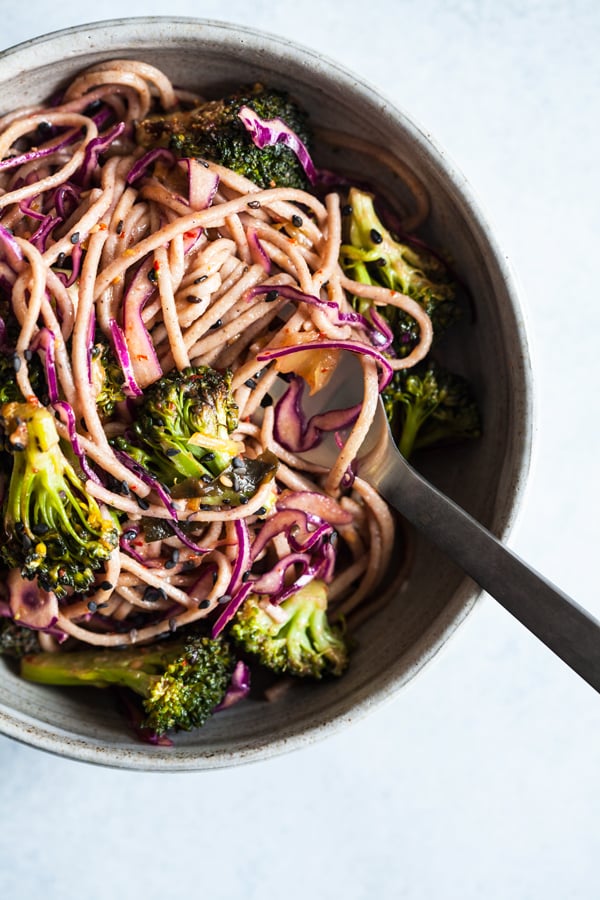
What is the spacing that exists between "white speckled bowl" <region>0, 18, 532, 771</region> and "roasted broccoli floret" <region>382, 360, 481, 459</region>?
10cm

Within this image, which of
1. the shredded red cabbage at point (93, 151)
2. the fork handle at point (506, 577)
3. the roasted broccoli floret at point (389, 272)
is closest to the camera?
the fork handle at point (506, 577)

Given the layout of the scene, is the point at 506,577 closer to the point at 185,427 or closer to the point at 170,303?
the point at 185,427

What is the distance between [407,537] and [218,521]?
0.98 m

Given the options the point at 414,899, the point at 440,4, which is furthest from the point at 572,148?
the point at 414,899

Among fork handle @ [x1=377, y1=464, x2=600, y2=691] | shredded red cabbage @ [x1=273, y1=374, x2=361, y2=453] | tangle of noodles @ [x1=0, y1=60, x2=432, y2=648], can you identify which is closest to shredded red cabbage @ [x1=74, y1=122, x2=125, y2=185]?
tangle of noodles @ [x1=0, y1=60, x2=432, y2=648]

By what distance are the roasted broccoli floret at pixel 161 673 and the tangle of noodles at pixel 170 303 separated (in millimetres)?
97

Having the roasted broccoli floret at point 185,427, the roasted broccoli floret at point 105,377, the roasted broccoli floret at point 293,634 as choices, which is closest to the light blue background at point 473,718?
the roasted broccoli floret at point 293,634

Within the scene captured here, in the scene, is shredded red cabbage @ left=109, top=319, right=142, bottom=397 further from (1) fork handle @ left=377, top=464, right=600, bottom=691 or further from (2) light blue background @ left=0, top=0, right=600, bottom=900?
(2) light blue background @ left=0, top=0, right=600, bottom=900

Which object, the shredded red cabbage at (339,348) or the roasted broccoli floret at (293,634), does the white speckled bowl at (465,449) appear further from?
the shredded red cabbage at (339,348)

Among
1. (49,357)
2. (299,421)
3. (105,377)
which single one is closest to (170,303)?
(105,377)

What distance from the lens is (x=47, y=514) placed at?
317 centimetres

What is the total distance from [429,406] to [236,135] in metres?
1.42

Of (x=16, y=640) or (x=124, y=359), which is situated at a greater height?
(x=124, y=359)

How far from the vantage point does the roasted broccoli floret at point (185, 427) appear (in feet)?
10.5
